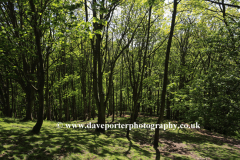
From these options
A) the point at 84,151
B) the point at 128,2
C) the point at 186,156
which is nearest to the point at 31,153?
the point at 84,151

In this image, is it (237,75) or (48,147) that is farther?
(237,75)

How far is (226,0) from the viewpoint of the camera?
527 inches

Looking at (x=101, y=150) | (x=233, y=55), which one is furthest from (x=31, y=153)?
(x=233, y=55)

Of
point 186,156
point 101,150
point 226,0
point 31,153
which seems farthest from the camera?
point 226,0

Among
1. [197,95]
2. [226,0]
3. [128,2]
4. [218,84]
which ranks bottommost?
[197,95]

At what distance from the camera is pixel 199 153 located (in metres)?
9.17

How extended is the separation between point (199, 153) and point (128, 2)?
1402 centimetres

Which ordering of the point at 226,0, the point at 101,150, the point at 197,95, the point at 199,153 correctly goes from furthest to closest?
the point at 226,0
the point at 197,95
the point at 199,153
the point at 101,150

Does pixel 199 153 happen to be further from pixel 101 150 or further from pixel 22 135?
pixel 22 135

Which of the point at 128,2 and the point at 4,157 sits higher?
the point at 128,2

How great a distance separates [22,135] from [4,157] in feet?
7.80

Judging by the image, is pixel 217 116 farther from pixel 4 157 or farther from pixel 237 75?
pixel 4 157

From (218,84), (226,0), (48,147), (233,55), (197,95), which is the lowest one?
(48,147)

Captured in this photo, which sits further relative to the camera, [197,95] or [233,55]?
[197,95]
